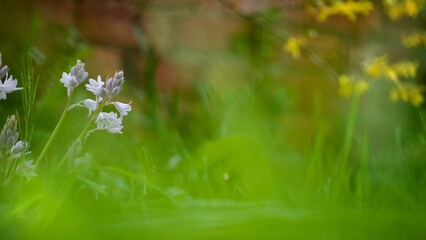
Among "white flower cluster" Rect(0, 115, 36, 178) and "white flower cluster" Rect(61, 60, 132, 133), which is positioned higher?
"white flower cluster" Rect(61, 60, 132, 133)

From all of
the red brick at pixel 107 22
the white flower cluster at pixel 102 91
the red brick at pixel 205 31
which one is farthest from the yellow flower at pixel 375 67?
the white flower cluster at pixel 102 91

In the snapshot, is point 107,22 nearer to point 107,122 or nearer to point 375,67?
point 375,67

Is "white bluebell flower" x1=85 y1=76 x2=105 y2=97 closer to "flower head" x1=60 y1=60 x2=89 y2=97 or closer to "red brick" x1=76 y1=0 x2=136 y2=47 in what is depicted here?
"flower head" x1=60 y1=60 x2=89 y2=97

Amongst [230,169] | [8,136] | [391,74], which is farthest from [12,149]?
[391,74]

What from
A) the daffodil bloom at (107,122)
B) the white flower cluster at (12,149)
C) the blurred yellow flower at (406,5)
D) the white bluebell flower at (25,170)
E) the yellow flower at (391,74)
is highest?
the blurred yellow flower at (406,5)

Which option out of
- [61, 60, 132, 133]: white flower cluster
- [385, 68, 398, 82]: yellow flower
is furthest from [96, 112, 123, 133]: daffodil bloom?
[385, 68, 398, 82]: yellow flower

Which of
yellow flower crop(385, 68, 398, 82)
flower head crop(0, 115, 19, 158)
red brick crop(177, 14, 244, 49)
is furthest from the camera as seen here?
red brick crop(177, 14, 244, 49)

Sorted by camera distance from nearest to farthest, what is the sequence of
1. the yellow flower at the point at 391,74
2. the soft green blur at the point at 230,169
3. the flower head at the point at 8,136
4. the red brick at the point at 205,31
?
the soft green blur at the point at 230,169
the flower head at the point at 8,136
the yellow flower at the point at 391,74
the red brick at the point at 205,31

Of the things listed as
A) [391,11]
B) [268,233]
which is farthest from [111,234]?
[391,11]

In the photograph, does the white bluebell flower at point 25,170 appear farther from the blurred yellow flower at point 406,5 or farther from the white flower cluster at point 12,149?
the blurred yellow flower at point 406,5
